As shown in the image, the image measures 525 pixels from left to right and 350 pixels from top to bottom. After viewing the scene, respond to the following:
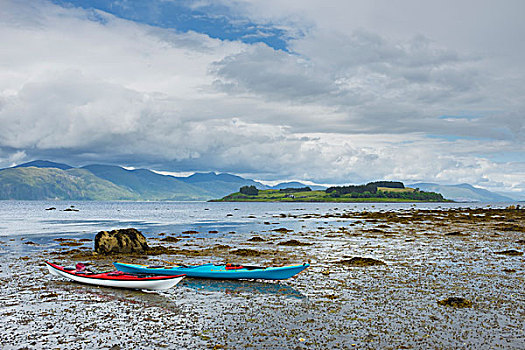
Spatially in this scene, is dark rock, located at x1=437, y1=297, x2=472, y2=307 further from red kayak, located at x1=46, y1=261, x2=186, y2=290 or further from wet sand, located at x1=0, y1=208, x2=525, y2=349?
red kayak, located at x1=46, y1=261, x2=186, y2=290

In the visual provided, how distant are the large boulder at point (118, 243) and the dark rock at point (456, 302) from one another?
2578 cm

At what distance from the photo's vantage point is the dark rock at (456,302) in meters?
17.8

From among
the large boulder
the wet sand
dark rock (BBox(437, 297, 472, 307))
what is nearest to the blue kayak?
the wet sand

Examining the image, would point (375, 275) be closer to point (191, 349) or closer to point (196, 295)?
point (196, 295)

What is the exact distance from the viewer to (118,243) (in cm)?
3522

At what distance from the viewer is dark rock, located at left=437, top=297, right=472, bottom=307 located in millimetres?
17750

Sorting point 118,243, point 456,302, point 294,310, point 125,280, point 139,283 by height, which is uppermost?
point 118,243

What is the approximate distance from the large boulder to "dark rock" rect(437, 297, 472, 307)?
25784mm

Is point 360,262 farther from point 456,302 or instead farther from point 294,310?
point 294,310

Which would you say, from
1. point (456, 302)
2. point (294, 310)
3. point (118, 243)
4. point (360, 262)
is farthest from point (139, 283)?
point (360, 262)

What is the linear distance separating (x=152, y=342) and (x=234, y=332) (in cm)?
292

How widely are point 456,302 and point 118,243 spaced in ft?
89.8

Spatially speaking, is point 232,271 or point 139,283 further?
point 232,271

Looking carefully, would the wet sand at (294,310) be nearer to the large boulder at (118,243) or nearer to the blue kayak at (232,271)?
the blue kayak at (232,271)
